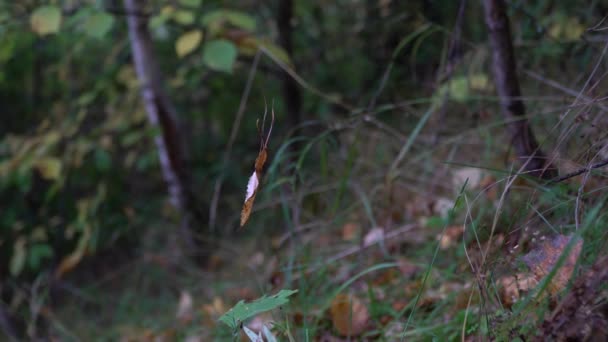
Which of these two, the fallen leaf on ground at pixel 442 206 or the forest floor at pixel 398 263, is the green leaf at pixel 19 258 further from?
the fallen leaf on ground at pixel 442 206

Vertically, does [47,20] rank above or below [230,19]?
above

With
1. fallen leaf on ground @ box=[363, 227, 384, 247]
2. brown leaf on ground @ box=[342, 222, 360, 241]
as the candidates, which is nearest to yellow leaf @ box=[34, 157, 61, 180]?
brown leaf on ground @ box=[342, 222, 360, 241]

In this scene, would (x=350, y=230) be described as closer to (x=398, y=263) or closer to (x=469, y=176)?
(x=469, y=176)

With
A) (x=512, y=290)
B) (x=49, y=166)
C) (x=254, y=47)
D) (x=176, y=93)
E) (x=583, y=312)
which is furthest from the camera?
(x=176, y=93)

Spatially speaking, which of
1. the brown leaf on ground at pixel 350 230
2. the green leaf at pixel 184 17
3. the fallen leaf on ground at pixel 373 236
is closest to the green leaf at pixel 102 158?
the green leaf at pixel 184 17

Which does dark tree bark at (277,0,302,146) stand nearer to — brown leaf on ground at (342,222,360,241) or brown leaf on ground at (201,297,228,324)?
brown leaf on ground at (342,222,360,241)

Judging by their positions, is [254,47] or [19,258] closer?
[254,47]

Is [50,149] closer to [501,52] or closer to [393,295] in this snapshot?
[393,295]

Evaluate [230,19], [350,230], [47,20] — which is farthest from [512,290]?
[47,20]
